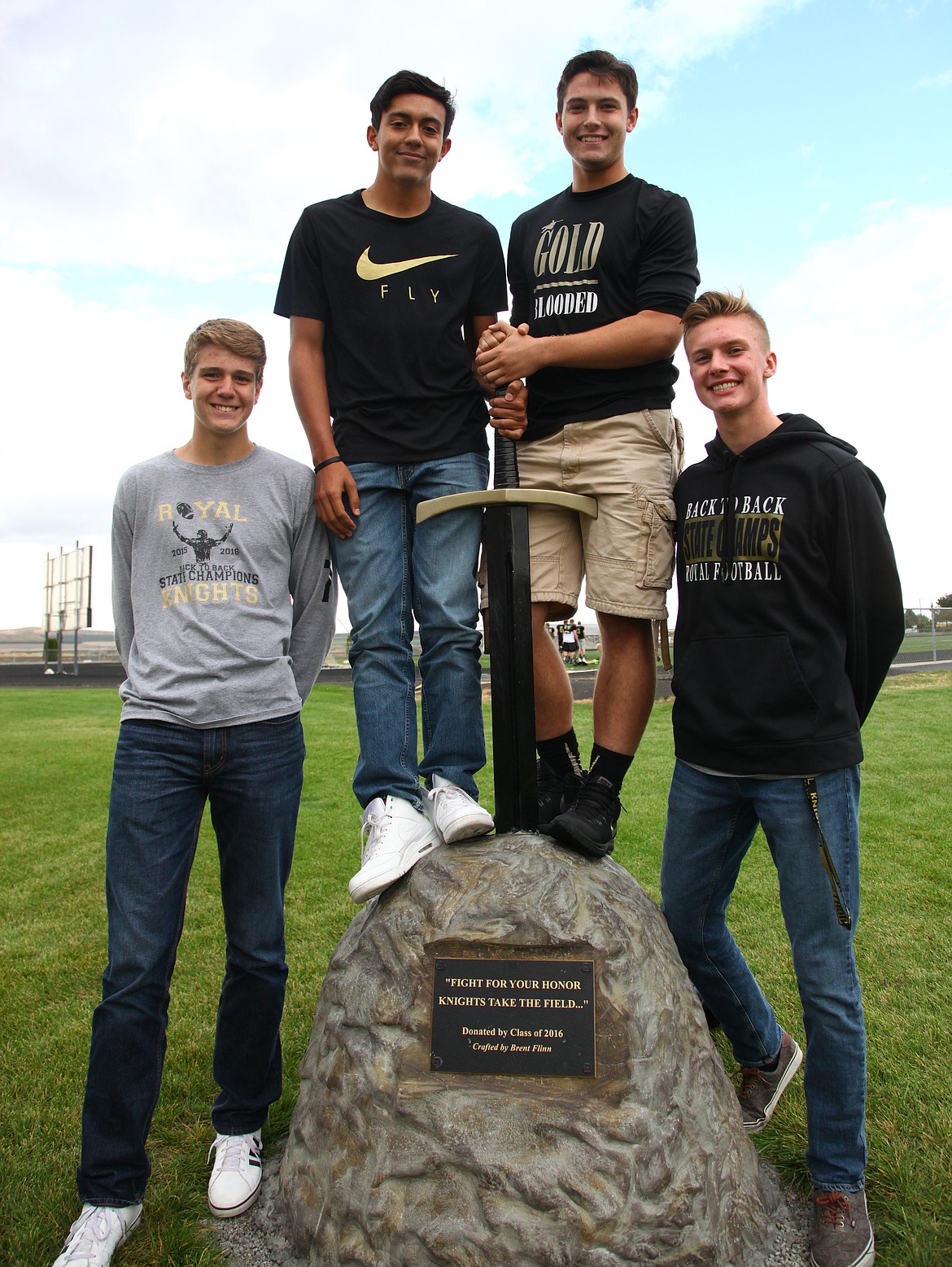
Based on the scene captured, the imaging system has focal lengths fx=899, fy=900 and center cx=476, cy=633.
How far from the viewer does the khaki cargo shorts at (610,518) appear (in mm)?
2873

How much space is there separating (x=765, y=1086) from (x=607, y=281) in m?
2.84

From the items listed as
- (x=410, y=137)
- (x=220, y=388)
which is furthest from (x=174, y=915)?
(x=410, y=137)

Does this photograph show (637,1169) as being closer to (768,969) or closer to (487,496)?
(487,496)

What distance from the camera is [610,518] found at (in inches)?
115

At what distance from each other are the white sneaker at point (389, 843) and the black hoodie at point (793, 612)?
2.84ft

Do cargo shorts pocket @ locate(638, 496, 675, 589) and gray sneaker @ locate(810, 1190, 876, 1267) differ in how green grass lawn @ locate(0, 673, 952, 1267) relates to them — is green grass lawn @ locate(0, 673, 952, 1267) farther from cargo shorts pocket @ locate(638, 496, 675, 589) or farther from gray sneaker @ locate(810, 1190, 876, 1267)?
cargo shorts pocket @ locate(638, 496, 675, 589)

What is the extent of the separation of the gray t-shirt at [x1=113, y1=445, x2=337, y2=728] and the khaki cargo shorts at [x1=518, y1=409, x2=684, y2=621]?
30.9 inches

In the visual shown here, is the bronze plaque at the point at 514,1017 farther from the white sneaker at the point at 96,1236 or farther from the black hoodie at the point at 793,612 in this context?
the white sneaker at the point at 96,1236

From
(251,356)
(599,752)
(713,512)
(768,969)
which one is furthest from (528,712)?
(768,969)

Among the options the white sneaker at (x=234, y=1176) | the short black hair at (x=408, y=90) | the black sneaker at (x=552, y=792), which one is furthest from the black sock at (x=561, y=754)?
the short black hair at (x=408, y=90)

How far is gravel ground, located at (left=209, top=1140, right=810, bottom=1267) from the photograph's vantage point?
2.46 m

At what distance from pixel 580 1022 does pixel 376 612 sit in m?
1.32

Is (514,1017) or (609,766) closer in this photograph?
(514,1017)

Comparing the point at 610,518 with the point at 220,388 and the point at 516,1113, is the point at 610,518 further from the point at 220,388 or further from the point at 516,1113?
the point at 516,1113
